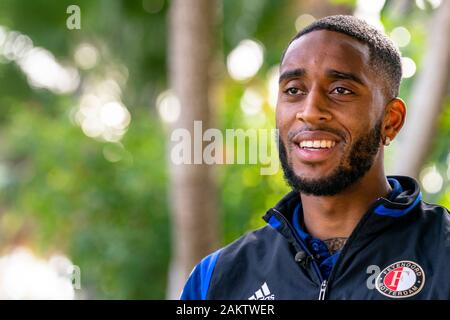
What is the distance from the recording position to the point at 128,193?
32.4 feet

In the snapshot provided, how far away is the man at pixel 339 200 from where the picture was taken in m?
2.29

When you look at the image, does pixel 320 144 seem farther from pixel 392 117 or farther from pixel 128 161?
pixel 128 161

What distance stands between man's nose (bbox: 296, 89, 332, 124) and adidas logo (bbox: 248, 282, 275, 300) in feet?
1.57

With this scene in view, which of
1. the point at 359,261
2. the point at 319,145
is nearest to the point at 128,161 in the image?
the point at 319,145

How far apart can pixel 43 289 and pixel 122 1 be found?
12.0 ft

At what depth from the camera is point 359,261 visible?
2.30 m

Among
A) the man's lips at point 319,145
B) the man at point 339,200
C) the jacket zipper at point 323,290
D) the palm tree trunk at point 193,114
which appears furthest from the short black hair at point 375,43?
the palm tree trunk at point 193,114

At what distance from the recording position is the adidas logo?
2377mm

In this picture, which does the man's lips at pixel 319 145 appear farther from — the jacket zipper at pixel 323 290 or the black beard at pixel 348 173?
the jacket zipper at pixel 323 290

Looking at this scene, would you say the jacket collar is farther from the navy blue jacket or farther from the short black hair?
the short black hair

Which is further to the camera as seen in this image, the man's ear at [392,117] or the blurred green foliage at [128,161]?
the blurred green foliage at [128,161]

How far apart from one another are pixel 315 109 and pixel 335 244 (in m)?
0.39

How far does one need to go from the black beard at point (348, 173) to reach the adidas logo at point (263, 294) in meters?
0.29

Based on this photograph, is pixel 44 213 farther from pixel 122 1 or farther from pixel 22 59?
pixel 22 59
